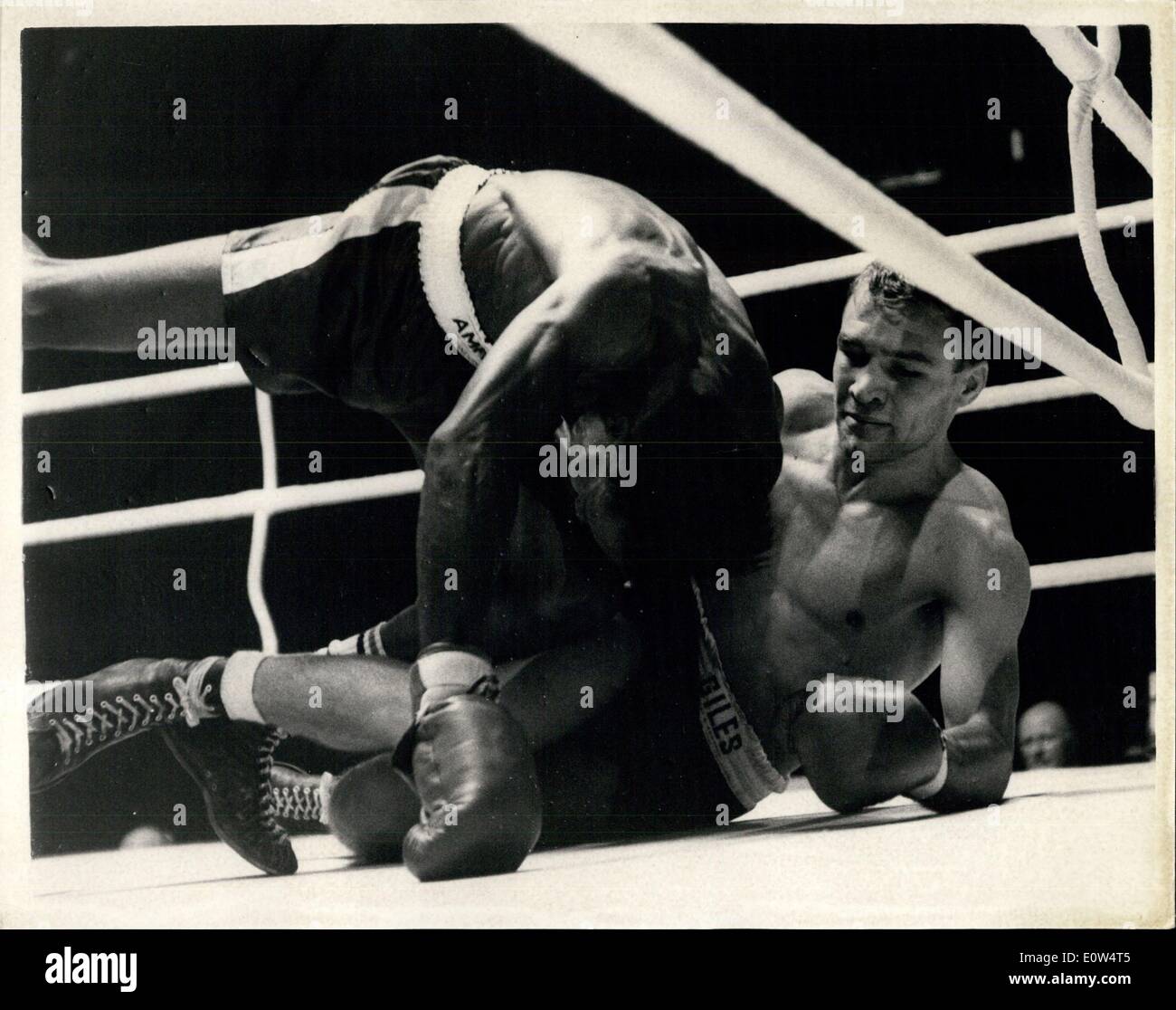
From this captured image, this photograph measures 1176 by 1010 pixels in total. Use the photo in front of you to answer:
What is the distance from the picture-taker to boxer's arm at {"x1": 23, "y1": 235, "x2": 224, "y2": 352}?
233cm

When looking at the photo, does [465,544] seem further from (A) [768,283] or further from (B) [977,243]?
(B) [977,243]

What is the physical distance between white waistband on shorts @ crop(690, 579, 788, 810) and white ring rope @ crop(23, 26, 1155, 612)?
538 millimetres

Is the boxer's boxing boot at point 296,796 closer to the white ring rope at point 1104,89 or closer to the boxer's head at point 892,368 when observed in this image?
the boxer's head at point 892,368

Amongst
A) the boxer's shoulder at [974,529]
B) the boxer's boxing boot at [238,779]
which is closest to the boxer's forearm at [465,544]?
the boxer's boxing boot at [238,779]

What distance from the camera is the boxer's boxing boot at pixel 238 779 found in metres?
2.30

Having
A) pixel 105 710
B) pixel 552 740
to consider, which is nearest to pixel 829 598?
pixel 552 740

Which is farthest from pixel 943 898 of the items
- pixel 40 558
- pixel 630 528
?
pixel 40 558

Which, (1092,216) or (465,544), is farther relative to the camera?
(1092,216)

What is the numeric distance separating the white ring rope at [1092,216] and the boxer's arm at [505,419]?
0.76 m

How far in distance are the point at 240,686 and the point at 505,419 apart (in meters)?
0.63

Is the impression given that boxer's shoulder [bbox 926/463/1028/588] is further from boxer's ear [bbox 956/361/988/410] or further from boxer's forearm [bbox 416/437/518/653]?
boxer's forearm [bbox 416/437/518/653]

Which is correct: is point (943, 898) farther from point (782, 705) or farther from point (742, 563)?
point (742, 563)

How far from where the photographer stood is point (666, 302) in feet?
7.36

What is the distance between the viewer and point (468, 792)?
2160 mm
